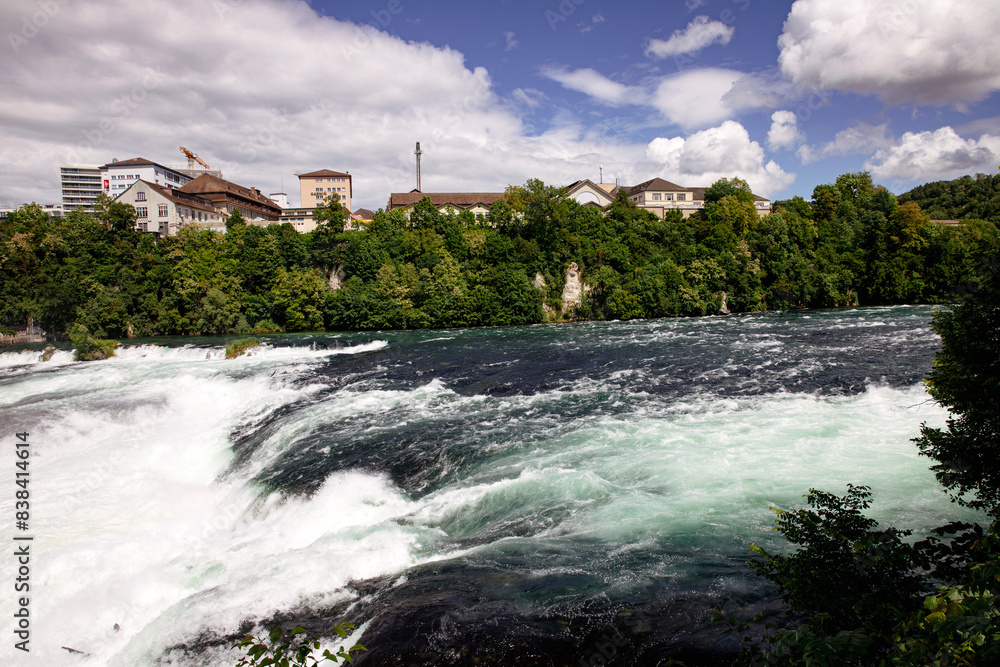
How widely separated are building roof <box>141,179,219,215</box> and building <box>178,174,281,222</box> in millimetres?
1208

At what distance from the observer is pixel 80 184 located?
392ft

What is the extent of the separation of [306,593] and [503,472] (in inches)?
190

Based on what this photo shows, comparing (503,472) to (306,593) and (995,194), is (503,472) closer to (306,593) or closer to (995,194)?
(306,593)

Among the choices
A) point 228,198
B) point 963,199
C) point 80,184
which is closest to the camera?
point 228,198

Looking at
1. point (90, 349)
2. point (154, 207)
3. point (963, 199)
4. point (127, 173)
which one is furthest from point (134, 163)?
point (963, 199)

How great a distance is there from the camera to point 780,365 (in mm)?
19391

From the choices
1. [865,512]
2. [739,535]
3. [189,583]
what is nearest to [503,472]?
[739,535]

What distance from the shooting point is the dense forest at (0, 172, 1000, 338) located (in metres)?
41.9

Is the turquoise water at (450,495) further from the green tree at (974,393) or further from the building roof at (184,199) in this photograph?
the building roof at (184,199)

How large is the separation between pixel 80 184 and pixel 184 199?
86550mm

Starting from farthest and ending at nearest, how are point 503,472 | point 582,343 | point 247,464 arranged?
point 582,343, point 247,464, point 503,472

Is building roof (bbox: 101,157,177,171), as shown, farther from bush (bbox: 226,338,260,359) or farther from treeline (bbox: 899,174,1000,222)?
treeline (bbox: 899,174,1000,222)

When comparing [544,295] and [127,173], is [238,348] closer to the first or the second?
[544,295]

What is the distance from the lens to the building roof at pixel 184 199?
59594mm
